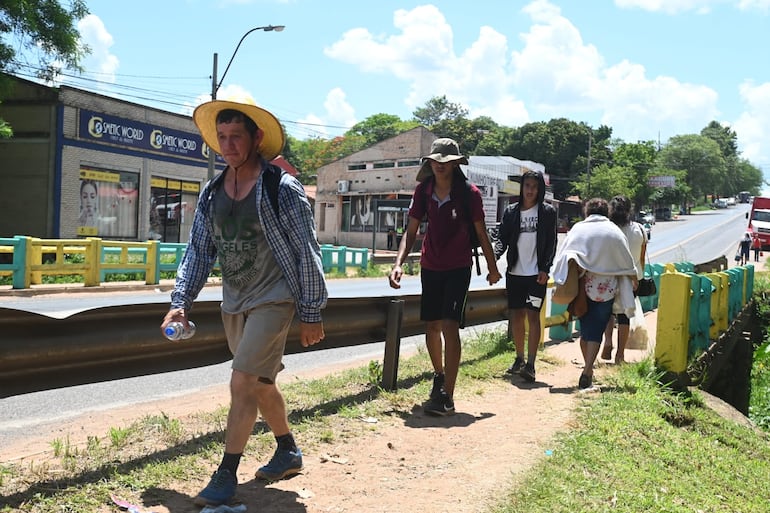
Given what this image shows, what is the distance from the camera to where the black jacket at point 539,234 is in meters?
6.57

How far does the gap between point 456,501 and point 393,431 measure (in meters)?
1.25

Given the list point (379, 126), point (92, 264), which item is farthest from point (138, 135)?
point (379, 126)

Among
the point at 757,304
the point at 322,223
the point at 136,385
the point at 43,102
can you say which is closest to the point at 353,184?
the point at 322,223

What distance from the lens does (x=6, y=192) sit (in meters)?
24.6

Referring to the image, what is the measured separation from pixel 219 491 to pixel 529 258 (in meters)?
4.22

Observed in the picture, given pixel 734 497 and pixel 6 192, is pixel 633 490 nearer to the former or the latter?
pixel 734 497

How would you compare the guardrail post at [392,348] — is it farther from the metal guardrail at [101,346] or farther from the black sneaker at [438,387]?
the metal guardrail at [101,346]

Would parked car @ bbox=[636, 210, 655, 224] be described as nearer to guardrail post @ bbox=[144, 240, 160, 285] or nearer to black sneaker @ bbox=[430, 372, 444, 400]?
guardrail post @ bbox=[144, 240, 160, 285]

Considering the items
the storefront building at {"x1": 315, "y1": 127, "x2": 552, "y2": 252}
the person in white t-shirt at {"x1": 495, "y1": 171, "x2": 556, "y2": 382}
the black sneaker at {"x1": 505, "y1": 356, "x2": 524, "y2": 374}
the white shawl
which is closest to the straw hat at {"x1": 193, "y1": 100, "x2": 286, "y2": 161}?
the person in white t-shirt at {"x1": 495, "y1": 171, "x2": 556, "y2": 382}

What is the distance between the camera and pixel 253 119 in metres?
3.45

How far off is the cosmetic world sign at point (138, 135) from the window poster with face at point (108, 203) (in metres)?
1.20

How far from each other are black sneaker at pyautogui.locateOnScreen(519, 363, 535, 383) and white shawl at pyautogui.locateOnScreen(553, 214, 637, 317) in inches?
32.1

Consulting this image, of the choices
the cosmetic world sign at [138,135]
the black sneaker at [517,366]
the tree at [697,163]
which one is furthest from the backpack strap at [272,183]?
the tree at [697,163]

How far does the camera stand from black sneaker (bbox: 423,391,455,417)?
16.7ft
